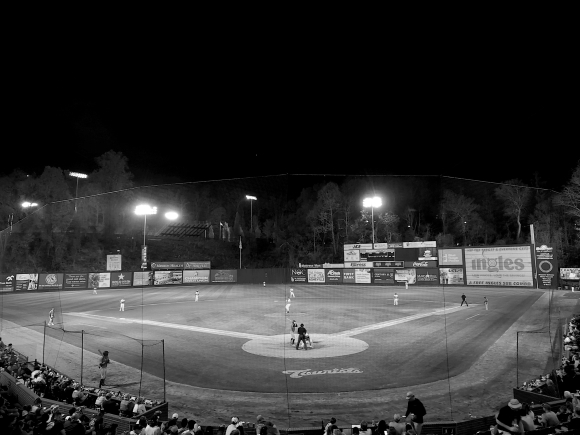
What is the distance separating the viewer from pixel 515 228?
31281mm

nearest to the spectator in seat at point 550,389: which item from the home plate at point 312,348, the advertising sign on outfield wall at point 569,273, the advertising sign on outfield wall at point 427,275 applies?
the home plate at point 312,348

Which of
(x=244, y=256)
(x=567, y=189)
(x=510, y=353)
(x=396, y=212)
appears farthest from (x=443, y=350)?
(x=396, y=212)

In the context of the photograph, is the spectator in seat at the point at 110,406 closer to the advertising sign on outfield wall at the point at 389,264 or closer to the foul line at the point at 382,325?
the foul line at the point at 382,325

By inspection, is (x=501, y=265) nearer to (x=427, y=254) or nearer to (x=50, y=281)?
(x=427, y=254)

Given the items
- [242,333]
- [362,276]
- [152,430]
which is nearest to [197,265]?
[362,276]

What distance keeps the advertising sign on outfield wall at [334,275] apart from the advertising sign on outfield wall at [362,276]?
7.33ft

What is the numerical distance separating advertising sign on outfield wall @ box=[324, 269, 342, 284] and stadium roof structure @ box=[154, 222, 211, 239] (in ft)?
79.4

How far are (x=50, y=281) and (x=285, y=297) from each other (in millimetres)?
23895

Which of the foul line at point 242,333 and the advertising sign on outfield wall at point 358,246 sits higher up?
the advertising sign on outfield wall at point 358,246

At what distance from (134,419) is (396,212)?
44465 mm

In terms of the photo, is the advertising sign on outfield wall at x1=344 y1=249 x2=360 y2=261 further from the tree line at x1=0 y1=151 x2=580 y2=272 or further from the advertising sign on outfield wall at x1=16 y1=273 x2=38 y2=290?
the advertising sign on outfield wall at x1=16 y1=273 x2=38 y2=290

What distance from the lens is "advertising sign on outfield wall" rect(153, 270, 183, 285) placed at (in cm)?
4745

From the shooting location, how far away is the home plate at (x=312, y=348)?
15.6 meters

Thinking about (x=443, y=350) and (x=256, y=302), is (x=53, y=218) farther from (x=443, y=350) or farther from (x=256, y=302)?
(x=443, y=350)
